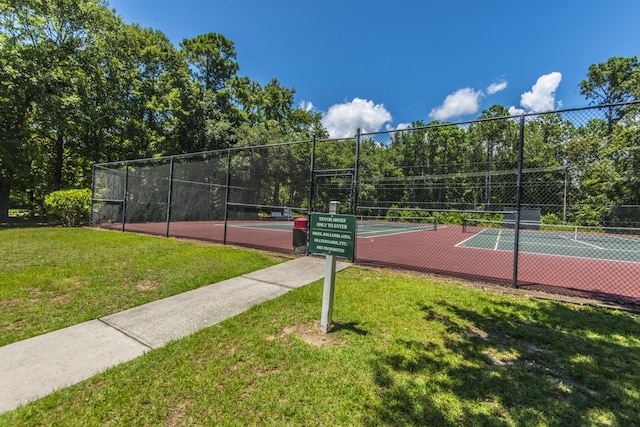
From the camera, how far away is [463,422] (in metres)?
1.89

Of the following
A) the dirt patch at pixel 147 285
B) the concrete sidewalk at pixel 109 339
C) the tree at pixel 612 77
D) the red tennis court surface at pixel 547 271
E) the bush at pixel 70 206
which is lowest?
the concrete sidewalk at pixel 109 339

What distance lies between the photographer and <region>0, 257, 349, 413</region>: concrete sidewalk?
224cm

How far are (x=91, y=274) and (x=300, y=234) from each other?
4204 millimetres

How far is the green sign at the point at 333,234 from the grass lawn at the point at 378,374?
0.90 m

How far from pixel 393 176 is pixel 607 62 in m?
41.1

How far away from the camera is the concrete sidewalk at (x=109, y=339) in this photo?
2240mm

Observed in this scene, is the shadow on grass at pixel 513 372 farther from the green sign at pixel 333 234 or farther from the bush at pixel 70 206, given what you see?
the bush at pixel 70 206

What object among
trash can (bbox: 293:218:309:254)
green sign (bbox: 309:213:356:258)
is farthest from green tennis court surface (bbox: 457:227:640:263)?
green sign (bbox: 309:213:356:258)

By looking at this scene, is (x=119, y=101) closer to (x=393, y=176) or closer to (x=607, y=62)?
(x=393, y=176)

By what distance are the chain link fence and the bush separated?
51cm

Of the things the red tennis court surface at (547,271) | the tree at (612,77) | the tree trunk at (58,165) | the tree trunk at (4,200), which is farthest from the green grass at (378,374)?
the tree at (612,77)

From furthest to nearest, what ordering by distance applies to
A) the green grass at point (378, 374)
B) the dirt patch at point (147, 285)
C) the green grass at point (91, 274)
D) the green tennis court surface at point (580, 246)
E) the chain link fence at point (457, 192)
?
1. the green tennis court surface at point (580, 246)
2. the chain link fence at point (457, 192)
3. the dirt patch at point (147, 285)
4. the green grass at point (91, 274)
5. the green grass at point (378, 374)

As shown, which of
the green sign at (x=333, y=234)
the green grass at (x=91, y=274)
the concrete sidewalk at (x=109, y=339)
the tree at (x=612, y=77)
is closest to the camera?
the concrete sidewalk at (x=109, y=339)

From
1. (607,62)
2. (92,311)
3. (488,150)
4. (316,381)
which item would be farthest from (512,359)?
(607,62)
